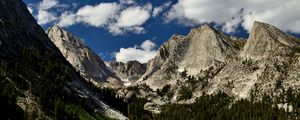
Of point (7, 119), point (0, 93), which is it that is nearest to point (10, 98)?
point (0, 93)

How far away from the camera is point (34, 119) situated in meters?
200

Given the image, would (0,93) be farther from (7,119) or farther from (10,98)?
(7,119)

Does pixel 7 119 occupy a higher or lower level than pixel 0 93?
lower

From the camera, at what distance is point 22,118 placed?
195 m

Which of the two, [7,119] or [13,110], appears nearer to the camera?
[7,119]

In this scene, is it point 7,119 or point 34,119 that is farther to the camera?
point 34,119

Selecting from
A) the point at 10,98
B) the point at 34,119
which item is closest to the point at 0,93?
the point at 10,98

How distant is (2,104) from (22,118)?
9.79 m

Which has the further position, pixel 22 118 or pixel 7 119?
pixel 22 118

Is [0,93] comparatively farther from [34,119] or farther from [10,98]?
[34,119]

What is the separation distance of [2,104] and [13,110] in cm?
650

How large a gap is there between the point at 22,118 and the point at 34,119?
6.11 meters

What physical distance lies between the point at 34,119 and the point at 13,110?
30.5 ft

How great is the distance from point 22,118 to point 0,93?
548 inches
